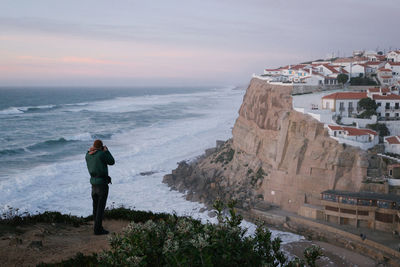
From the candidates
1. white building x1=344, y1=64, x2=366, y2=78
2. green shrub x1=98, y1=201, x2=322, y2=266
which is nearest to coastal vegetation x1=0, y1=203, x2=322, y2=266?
green shrub x1=98, y1=201, x2=322, y2=266

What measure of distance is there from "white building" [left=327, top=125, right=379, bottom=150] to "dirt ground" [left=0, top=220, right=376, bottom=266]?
17421mm

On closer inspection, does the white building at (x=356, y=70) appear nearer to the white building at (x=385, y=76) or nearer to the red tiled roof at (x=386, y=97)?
the white building at (x=385, y=76)

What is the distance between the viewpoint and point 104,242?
767 cm

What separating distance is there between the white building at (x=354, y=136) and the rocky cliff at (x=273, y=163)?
429mm

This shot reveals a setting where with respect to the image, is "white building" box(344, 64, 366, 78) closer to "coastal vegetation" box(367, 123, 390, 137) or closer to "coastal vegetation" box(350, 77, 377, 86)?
"coastal vegetation" box(350, 77, 377, 86)

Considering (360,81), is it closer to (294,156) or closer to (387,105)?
(387,105)

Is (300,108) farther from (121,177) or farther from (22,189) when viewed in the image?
(22,189)

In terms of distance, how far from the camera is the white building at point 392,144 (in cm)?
2305

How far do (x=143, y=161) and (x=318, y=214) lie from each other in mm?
19388

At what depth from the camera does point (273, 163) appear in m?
25.7

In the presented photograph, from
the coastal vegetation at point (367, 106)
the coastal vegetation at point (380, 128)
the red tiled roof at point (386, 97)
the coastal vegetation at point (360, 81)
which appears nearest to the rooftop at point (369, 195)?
the coastal vegetation at point (380, 128)

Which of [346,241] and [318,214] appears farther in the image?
[318,214]

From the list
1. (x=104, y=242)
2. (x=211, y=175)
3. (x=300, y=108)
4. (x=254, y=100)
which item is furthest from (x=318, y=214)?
(x=104, y=242)

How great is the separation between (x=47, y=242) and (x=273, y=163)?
19932 millimetres
